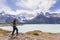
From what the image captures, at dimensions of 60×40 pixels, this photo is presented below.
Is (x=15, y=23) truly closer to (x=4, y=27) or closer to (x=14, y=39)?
(x=14, y=39)

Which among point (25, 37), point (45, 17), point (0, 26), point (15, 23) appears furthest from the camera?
point (45, 17)

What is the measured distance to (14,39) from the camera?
22766mm

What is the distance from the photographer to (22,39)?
23297 mm

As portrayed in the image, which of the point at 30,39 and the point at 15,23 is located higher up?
the point at 15,23

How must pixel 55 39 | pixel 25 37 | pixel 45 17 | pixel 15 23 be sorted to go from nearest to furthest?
pixel 15 23 < pixel 25 37 < pixel 55 39 < pixel 45 17

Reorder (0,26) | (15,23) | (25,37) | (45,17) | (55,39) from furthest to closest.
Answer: (45,17), (0,26), (55,39), (25,37), (15,23)

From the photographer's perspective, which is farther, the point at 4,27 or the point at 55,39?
the point at 4,27

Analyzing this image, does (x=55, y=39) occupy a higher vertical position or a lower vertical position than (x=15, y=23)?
lower

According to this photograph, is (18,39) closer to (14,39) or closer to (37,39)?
(14,39)

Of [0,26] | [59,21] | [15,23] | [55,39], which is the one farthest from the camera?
[59,21]

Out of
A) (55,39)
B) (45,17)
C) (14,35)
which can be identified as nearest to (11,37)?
(14,35)

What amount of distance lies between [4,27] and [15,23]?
2508cm

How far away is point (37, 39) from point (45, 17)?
49449 millimetres

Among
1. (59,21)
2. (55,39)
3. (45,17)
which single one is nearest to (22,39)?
(55,39)
